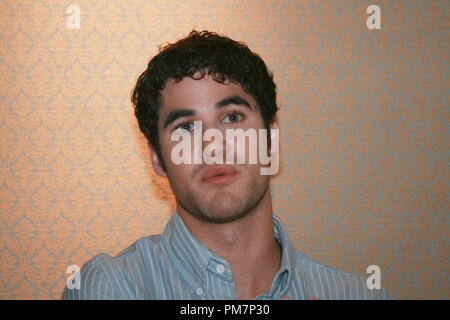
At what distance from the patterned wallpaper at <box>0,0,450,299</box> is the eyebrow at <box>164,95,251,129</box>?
22.4 inches

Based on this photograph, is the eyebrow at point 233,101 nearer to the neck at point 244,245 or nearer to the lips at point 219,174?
the lips at point 219,174

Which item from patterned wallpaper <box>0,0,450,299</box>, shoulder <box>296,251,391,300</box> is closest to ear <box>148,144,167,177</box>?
patterned wallpaper <box>0,0,450,299</box>

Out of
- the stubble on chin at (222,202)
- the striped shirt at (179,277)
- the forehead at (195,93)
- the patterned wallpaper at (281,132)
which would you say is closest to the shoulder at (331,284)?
the striped shirt at (179,277)

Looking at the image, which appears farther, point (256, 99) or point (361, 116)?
point (361, 116)

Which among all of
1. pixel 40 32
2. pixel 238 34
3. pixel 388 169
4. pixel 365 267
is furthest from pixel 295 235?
pixel 40 32

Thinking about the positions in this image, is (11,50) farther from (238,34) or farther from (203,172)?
(203,172)

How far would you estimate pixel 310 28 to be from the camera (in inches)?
79.4

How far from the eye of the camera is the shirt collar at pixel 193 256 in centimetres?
132

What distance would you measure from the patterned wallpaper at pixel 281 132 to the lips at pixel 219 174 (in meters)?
0.64

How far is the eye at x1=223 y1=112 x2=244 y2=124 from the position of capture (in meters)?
1.39

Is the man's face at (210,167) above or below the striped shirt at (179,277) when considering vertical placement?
above
